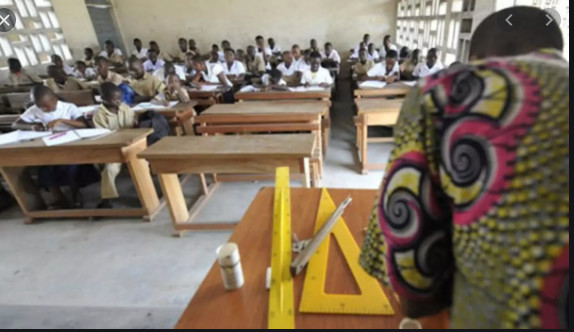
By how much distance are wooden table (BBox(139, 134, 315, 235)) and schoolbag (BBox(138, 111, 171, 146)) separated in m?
0.75

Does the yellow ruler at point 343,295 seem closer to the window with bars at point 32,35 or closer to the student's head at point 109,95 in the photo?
the student's head at point 109,95

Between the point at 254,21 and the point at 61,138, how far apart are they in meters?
8.56

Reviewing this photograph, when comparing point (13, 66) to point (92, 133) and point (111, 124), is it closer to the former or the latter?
point (111, 124)

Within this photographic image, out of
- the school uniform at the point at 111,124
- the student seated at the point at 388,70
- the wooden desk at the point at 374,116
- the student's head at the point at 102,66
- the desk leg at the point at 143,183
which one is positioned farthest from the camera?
the student seated at the point at 388,70

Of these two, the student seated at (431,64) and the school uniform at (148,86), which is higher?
the school uniform at (148,86)

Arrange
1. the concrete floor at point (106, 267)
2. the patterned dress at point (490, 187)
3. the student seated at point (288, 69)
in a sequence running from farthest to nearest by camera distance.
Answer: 1. the student seated at point (288, 69)
2. the concrete floor at point (106, 267)
3. the patterned dress at point (490, 187)

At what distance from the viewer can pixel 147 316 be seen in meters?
1.63

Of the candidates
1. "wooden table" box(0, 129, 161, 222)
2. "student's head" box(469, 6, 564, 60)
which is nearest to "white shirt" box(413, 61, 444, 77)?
"wooden table" box(0, 129, 161, 222)

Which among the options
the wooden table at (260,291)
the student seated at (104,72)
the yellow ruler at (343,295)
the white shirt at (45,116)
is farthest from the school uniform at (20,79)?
the yellow ruler at (343,295)

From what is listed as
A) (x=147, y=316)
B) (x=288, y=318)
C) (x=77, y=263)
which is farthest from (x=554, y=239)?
(x=77, y=263)

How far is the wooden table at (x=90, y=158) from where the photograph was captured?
7.75 feet

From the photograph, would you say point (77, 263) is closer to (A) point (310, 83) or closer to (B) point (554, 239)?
(B) point (554, 239)

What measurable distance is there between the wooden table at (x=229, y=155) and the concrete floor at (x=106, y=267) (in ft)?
1.29

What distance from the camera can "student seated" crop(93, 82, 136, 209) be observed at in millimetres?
2709
